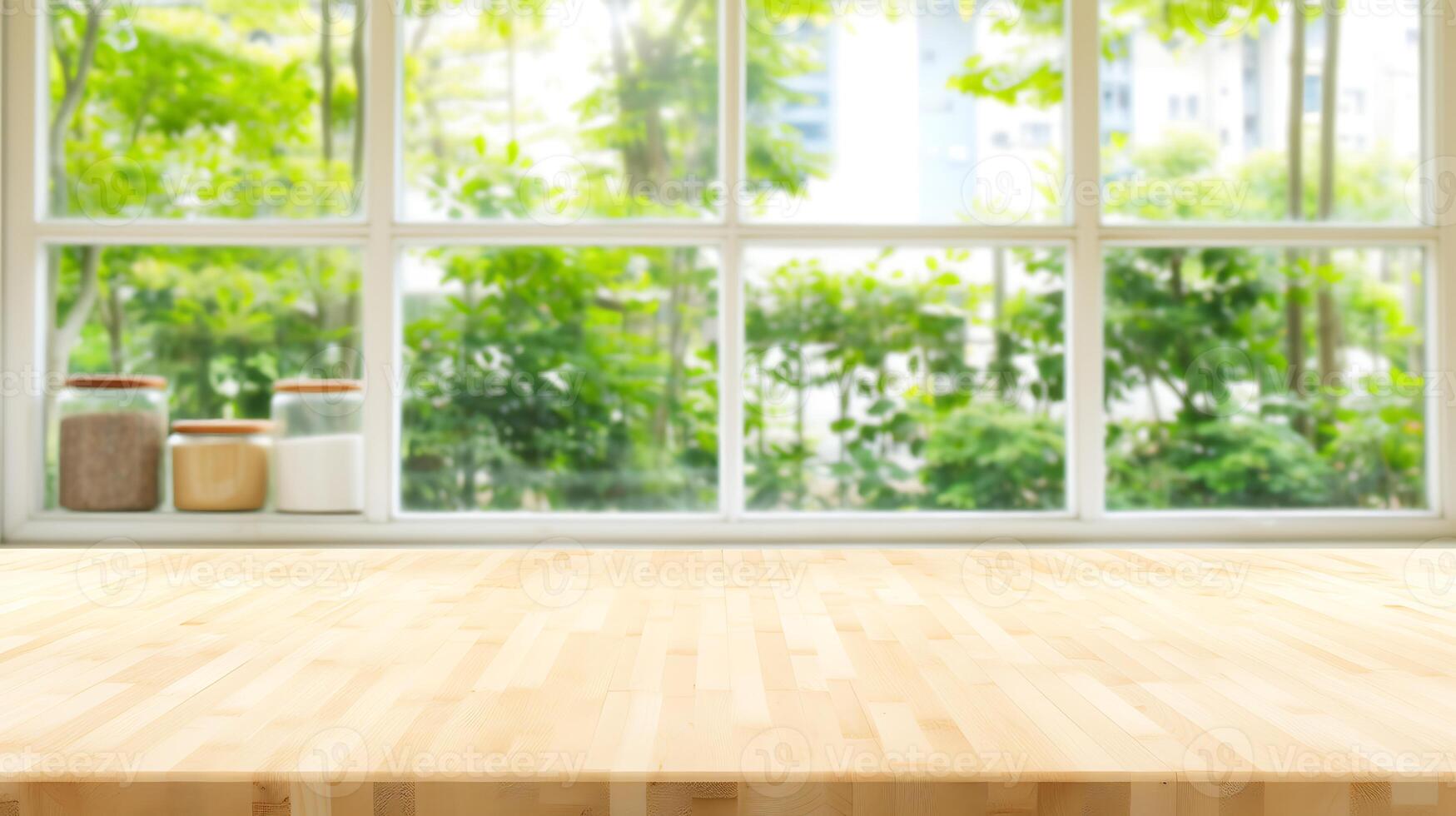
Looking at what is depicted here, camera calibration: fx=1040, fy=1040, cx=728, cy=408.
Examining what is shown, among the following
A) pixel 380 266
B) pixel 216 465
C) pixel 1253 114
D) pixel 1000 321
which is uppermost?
pixel 1253 114

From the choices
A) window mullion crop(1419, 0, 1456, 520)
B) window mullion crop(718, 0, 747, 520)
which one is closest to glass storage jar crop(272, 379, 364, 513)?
window mullion crop(718, 0, 747, 520)

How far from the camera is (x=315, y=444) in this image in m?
2.25

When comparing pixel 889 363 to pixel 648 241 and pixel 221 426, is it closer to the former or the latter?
pixel 648 241

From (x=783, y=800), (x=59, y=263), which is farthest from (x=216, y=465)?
(x=783, y=800)

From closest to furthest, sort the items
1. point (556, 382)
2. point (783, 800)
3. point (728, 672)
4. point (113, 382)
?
1. point (783, 800)
2. point (728, 672)
3. point (113, 382)
4. point (556, 382)

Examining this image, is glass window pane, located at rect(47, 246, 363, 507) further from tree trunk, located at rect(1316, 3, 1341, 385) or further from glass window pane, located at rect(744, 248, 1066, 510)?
tree trunk, located at rect(1316, 3, 1341, 385)

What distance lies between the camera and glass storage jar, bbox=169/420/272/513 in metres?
2.23

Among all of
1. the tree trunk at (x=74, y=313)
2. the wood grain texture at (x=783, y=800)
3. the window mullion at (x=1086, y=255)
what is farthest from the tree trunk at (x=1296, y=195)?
the tree trunk at (x=74, y=313)

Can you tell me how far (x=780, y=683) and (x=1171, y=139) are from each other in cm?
183

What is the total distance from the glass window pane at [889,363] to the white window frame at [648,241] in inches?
2.0

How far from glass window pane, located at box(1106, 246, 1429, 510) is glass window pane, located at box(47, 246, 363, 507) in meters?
1.73

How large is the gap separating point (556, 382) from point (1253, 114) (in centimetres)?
166

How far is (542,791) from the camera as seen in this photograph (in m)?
0.77

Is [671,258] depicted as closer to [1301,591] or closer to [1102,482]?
[1102,482]
